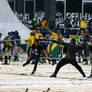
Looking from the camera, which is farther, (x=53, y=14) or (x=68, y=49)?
(x=53, y=14)

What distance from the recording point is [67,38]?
112 ft

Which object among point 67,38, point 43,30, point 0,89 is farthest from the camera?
point 67,38

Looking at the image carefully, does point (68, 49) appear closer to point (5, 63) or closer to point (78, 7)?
point (5, 63)

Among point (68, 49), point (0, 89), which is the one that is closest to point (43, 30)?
point (68, 49)

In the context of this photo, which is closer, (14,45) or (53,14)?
(14,45)

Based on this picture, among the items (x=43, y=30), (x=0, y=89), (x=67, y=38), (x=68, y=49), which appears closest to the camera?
(x=0, y=89)

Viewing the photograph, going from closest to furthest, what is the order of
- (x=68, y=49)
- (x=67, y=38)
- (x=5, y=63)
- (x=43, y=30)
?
(x=68, y=49) → (x=5, y=63) → (x=43, y=30) → (x=67, y=38)

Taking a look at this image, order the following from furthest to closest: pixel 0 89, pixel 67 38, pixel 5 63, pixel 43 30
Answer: pixel 67 38 → pixel 43 30 → pixel 5 63 → pixel 0 89

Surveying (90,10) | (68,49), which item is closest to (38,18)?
(90,10)

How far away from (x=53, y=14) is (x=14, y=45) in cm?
712

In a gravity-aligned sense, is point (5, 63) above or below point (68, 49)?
below

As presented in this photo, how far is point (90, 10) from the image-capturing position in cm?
3512

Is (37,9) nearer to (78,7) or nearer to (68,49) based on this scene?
(78,7)

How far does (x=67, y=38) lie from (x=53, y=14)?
1768 millimetres
